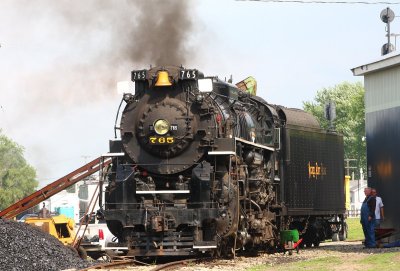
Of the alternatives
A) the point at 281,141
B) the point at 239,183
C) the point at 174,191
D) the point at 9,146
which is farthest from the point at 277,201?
the point at 9,146

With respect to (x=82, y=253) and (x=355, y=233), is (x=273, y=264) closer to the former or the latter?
(x=82, y=253)

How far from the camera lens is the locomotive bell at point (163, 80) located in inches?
835

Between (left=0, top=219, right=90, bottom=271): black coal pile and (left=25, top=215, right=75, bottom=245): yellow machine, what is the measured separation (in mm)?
5148

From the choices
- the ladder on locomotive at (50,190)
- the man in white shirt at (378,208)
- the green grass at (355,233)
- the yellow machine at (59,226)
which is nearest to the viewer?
the man in white shirt at (378,208)

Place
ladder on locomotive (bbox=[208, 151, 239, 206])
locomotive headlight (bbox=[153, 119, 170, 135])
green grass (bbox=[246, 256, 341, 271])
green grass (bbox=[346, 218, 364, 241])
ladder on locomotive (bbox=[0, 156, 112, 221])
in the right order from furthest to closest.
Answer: green grass (bbox=[346, 218, 364, 241]) → ladder on locomotive (bbox=[0, 156, 112, 221]) → locomotive headlight (bbox=[153, 119, 170, 135]) → ladder on locomotive (bbox=[208, 151, 239, 206]) → green grass (bbox=[246, 256, 341, 271])

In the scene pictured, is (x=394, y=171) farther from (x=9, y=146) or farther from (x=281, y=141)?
(x=9, y=146)

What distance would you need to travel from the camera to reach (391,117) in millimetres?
27547

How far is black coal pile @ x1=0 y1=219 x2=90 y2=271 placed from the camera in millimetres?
18094

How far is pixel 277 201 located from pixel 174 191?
533 centimetres

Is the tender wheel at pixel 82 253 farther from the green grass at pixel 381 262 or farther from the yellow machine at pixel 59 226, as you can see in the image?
the green grass at pixel 381 262

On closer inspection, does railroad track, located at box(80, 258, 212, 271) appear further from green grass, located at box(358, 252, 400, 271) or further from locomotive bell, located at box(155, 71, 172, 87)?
locomotive bell, located at box(155, 71, 172, 87)

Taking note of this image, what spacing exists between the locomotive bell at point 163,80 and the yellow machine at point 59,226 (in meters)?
7.73

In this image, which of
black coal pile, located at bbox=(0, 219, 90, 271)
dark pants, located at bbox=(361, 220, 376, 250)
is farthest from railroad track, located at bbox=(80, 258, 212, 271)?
dark pants, located at bbox=(361, 220, 376, 250)

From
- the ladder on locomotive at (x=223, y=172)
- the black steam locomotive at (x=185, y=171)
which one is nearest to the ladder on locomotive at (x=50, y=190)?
the black steam locomotive at (x=185, y=171)
